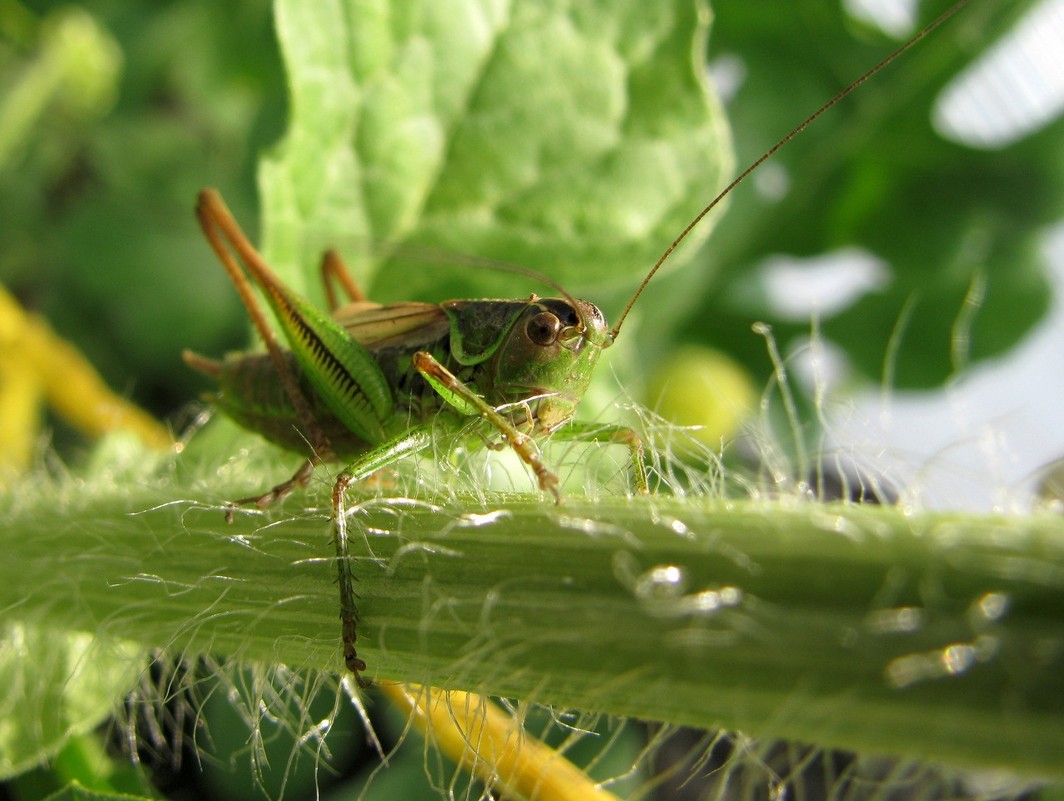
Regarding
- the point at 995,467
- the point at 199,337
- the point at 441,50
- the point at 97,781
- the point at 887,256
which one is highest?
the point at 441,50

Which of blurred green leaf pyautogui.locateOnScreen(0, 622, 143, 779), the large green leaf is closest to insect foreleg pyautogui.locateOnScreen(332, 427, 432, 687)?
blurred green leaf pyautogui.locateOnScreen(0, 622, 143, 779)

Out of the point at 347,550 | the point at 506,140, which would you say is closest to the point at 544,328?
the point at 506,140

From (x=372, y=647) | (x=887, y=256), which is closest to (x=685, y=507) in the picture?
(x=372, y=647)

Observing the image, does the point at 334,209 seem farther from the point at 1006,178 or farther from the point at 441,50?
the point at 1006,178

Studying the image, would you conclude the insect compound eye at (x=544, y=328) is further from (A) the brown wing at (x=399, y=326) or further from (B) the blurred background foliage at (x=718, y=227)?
(B) the blurred background foliage at (x=718, y=227)

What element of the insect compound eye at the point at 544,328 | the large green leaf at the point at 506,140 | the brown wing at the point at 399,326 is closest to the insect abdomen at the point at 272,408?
the brown wing at the point at 399,326

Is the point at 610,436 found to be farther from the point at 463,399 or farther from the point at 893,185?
the point at 893,185
